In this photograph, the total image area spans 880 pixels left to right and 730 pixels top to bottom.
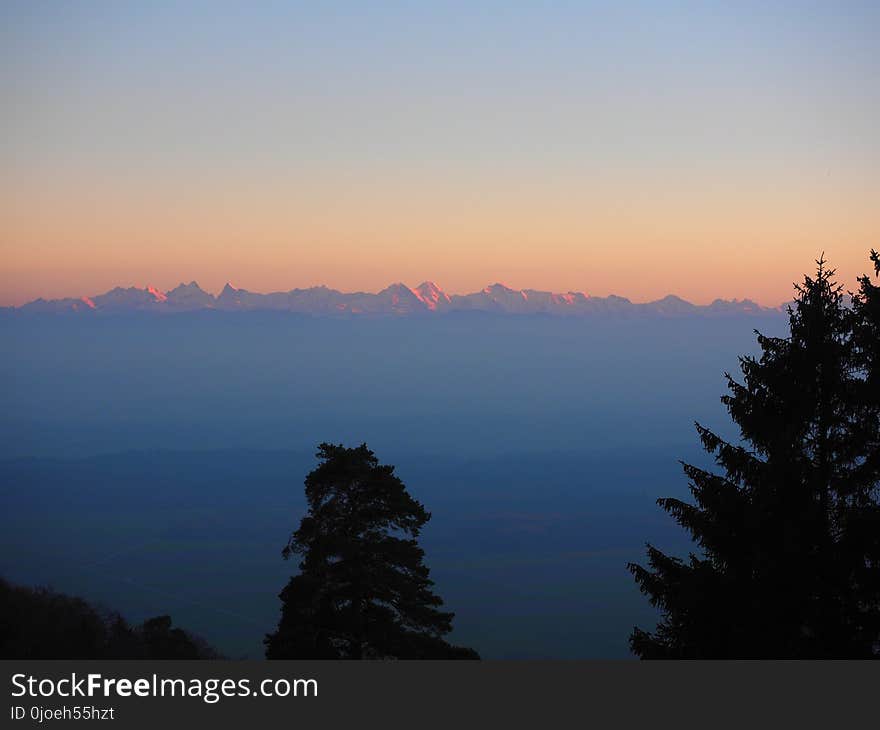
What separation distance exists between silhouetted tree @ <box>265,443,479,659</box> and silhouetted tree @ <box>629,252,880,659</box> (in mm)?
5867

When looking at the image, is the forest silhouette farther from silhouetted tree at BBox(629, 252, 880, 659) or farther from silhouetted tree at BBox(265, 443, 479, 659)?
silhouetted tree at BBox(265, 443, 479, 659)

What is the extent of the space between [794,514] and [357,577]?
28.2 ft

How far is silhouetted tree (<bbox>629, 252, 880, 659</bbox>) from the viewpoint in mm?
12078

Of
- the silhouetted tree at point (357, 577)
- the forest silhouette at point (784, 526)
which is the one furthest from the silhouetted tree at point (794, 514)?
the silhouetted tree at point (357, 577)

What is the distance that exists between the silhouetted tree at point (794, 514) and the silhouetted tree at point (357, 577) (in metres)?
5.87

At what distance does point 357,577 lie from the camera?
685 inches

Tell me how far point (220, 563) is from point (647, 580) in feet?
534

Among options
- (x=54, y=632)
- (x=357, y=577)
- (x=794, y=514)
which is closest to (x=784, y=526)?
(x=794, y=514)

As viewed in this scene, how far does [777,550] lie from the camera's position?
1210 centimetres

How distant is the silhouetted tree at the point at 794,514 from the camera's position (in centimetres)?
1208

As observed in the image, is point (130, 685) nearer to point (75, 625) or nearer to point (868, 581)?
point (75, 625)

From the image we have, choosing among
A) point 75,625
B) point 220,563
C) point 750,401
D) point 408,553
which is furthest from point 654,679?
point 220,563

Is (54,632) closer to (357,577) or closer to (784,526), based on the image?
(357,577)

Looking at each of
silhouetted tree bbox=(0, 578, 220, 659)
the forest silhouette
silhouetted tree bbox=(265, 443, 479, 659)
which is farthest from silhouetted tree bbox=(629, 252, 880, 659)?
silhouetted tree bbox=(0, 578, 220, 659)
